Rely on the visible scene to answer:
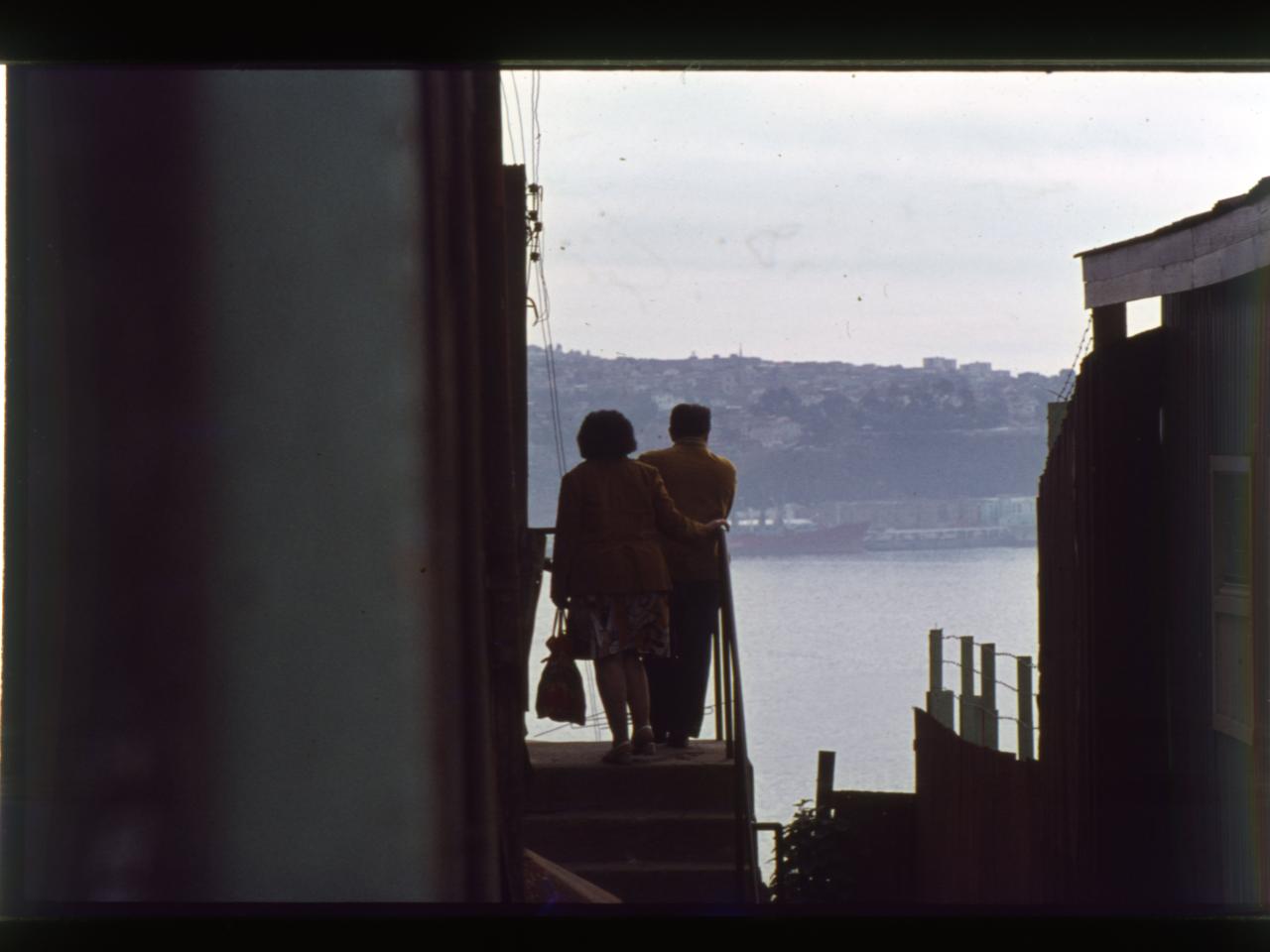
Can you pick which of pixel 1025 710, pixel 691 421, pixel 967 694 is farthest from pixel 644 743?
pixel 967 694

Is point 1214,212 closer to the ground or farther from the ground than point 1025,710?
farther from the ground

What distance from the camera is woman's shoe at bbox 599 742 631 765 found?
225 inches

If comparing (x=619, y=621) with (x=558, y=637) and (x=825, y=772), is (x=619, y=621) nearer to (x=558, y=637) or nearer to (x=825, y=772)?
(x=558, y=637)

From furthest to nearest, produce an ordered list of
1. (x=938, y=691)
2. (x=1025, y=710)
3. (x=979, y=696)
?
1. (x=938, y=691)
2. (x=979, y=696)
3. (x=1025, y=710)

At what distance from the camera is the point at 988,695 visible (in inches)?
524

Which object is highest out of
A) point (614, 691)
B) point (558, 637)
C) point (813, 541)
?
point (558, 637)

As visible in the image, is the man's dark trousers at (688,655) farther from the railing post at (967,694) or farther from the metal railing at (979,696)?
the railing post at (967,694)

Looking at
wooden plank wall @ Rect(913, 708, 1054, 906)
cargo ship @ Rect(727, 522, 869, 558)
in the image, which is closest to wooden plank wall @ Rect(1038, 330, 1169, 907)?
wooden plank wall @ Rect(913, 708, 1054, 906)

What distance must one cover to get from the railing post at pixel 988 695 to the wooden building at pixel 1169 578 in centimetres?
478

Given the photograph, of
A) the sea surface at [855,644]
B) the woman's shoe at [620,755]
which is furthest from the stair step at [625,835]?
the sea surface at [855,644]

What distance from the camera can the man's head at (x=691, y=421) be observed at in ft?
18.3

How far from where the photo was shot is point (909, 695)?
1272 inches

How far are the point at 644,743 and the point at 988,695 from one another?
816 centimetres

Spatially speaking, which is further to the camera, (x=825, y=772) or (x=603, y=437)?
(x=825, y=772)
